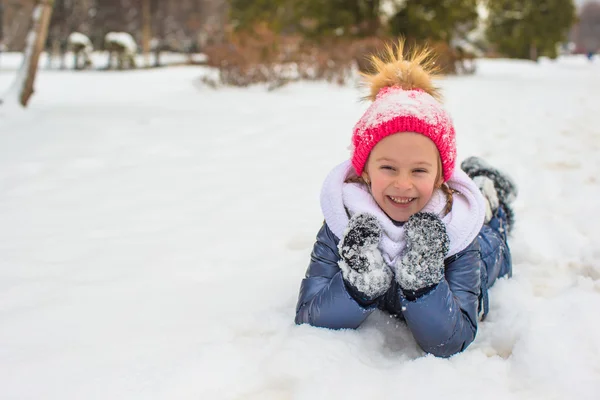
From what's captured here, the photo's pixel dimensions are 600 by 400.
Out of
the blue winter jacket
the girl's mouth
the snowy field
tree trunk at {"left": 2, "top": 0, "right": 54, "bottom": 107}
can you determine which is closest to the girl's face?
the girl's mouth

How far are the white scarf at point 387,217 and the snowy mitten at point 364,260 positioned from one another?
0.31ft

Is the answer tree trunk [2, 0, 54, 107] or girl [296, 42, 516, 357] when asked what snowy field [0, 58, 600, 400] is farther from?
tree trunk [2, 0, 54, 107]

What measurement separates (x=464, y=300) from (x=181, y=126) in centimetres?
485

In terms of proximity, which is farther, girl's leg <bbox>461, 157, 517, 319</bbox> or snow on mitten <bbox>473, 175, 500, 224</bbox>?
snow on mitten <bbox>473, 175, 500, 224</bbox>

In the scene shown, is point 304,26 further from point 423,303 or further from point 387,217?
point 423,303

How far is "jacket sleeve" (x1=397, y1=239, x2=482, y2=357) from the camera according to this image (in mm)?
1422

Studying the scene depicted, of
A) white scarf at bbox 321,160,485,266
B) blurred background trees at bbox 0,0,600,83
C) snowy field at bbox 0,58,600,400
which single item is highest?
blurred background trees at bbox 0,0,600,83

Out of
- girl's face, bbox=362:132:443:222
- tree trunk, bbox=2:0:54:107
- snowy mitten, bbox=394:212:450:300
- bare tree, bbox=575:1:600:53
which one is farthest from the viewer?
bare tree, bbox=575:1:600:53

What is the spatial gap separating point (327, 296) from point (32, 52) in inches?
251

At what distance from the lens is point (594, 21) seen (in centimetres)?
6756

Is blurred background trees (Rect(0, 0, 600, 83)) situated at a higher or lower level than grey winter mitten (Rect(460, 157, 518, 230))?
higher

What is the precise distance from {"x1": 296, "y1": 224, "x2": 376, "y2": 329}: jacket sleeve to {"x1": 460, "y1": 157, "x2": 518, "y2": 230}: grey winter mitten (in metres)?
1.02

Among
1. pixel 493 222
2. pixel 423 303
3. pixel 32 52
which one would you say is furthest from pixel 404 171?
pixel 32 52

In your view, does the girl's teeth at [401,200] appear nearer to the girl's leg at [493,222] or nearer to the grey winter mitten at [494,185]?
the girl's leg at [493,222]
